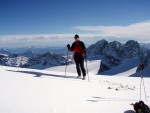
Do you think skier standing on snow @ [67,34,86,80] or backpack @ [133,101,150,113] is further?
skier standing on snow @ [67,34,86,80]

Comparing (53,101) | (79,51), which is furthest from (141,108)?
(79,51)

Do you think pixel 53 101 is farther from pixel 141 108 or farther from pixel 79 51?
pixel 79 51

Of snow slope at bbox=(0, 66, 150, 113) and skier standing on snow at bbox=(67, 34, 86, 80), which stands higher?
skier standing on snow at bbox=(67, 34, 86, 80)

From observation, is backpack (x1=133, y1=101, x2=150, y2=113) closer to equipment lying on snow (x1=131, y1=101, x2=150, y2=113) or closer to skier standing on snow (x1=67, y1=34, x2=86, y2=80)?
equipment lying on snow (x1=131, y1=101, x2=150, y2=113)

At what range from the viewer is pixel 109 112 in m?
7.49

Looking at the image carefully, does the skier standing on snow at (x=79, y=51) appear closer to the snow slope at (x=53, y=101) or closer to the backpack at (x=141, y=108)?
the snow slope at (x=53, y=101)

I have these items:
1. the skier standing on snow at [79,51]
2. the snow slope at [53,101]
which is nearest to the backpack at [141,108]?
the snow slope at [53,101]

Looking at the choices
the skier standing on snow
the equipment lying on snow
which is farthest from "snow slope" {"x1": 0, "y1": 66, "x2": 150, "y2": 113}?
the skier standing on snow

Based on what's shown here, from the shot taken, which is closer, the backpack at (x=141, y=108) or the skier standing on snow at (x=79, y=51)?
the backpack at (x=141, y=108)

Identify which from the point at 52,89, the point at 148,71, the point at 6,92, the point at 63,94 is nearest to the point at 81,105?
the point at 63,94

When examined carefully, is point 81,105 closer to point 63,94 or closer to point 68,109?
point 68,109

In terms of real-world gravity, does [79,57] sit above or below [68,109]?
above

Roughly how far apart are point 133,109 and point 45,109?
Answer: 2995mm

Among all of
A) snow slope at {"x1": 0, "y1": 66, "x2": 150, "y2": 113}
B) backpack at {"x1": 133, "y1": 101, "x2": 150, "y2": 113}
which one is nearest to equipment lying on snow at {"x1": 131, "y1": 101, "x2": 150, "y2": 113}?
backpack at {"x1": 133, "y1": 101, "x2": 150, "y2": 113}
